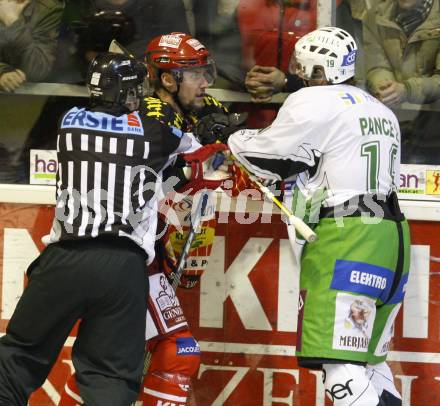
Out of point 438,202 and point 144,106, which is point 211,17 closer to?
point 144,106

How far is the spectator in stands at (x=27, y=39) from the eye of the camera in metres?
4.73

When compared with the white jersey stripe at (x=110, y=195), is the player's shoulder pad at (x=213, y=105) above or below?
below

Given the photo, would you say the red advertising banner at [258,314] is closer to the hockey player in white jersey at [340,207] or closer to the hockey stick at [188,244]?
the hockey stick at [188,244]

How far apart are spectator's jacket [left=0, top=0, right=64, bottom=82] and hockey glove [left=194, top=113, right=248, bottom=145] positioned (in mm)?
851

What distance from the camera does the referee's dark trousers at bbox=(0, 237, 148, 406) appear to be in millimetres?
3820

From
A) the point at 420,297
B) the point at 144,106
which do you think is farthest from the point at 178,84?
the point at 420,297

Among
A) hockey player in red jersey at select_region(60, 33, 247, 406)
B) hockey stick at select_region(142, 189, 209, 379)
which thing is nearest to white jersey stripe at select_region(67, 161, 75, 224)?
hockey player in red jersey at select_region(60, 33, 247, 406)

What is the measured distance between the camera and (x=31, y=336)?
389 centimetres

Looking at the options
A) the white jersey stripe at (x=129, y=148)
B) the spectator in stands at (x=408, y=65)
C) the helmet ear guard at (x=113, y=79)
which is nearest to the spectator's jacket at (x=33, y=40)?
the helmet ear guard at (x=113, y=79)

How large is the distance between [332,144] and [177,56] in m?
0.79

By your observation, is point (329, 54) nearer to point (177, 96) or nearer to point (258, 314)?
point (177, 96)

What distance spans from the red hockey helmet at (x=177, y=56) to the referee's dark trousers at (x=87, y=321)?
0.84 m

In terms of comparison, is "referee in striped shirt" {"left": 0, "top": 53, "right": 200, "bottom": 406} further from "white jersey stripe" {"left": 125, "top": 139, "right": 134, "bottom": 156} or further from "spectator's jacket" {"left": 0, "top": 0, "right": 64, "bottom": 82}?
"spectator's jacket" {"left": 0, "top": 0, "right": 64, "bottom": 82}

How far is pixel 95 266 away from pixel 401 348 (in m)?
1.47
